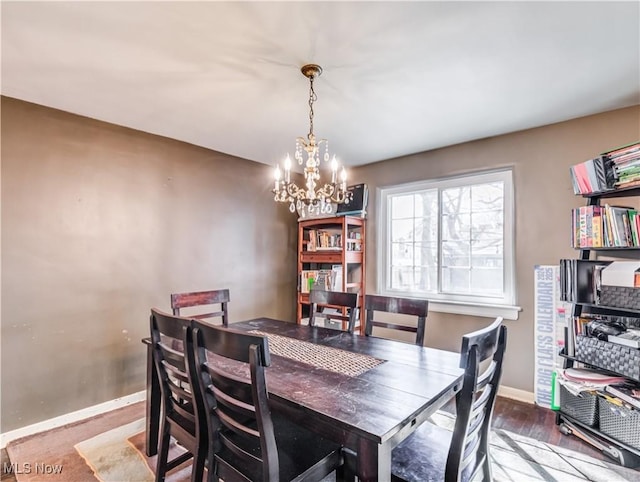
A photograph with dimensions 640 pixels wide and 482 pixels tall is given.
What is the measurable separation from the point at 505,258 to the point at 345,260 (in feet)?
5.18

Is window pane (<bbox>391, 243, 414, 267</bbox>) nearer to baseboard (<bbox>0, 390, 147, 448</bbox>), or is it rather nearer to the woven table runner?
the woven table runner

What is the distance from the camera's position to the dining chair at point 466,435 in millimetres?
1114

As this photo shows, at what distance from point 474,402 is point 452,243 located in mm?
2340

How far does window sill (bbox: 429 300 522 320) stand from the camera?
284 cm

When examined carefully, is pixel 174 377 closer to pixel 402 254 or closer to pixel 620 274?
pixel 620 274

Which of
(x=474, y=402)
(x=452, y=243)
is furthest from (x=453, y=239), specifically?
(x=474, y=402)

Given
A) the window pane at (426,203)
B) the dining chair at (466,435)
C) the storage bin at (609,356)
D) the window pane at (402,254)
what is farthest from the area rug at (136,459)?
the window pane at (426,203)

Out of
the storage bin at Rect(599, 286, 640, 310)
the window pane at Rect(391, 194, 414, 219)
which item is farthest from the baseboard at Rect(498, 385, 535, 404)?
the window pane at Rect(391, 194, 414, 219)

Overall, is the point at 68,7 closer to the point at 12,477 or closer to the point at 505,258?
the point at 12,477

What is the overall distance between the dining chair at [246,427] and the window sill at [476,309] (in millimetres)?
2178

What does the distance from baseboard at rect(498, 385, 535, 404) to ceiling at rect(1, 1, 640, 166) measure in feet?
7.57

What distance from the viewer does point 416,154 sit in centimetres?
353

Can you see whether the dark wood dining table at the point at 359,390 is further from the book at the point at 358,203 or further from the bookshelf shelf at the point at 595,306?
the book at the point at 358,203

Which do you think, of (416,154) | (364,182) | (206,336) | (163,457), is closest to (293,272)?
(364,182)
